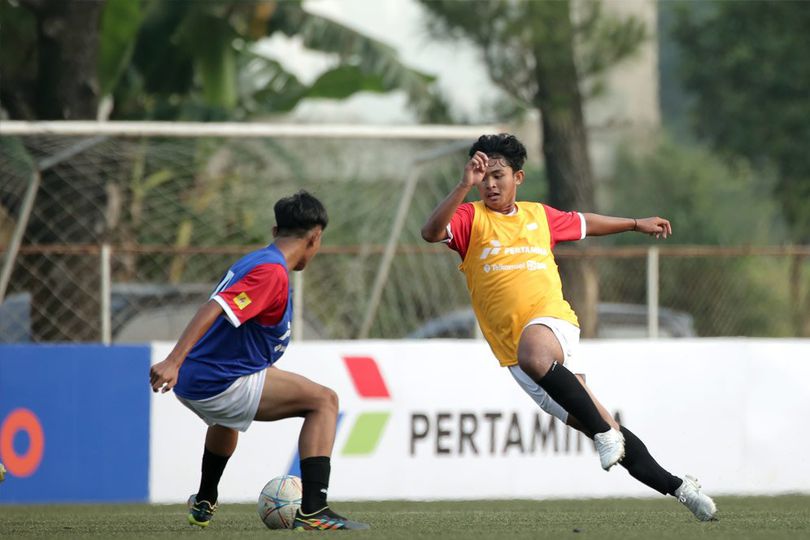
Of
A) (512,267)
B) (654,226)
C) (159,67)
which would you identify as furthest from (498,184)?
(159,67)

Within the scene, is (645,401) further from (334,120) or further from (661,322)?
(334,120)

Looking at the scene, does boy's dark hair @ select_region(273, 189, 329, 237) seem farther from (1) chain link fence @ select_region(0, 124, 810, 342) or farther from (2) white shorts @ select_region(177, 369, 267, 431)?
(1) chain link fence @ select_region(0, 124, 810, 342)

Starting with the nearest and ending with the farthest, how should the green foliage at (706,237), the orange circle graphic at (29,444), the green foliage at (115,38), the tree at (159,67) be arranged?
the orange circle graphic at (29,444), the tree at (159,67), the green foliage at (706,237), the green foliage at (115,38)

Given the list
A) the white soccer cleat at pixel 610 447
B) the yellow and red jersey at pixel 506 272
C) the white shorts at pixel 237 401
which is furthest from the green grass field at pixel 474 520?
the yellow and red jersey at pixel 506 272

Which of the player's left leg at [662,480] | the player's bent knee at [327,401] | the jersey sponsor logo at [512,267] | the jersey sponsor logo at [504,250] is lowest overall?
the player's left leg at [662,480]

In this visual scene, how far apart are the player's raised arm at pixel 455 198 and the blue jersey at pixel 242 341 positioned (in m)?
0.81

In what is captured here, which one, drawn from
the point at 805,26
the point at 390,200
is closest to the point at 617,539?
the point at 390,200

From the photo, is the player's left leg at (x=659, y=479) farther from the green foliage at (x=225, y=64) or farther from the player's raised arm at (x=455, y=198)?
the green foliage at (x=225, y=64)

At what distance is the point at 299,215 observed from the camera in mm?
7477

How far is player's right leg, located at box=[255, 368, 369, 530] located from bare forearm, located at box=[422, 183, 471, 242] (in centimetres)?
93

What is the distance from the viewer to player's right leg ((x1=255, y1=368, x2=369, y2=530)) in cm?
745

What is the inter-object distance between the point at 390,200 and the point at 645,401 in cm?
577

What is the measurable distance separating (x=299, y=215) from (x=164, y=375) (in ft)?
3.50

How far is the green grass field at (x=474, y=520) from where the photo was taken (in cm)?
732
